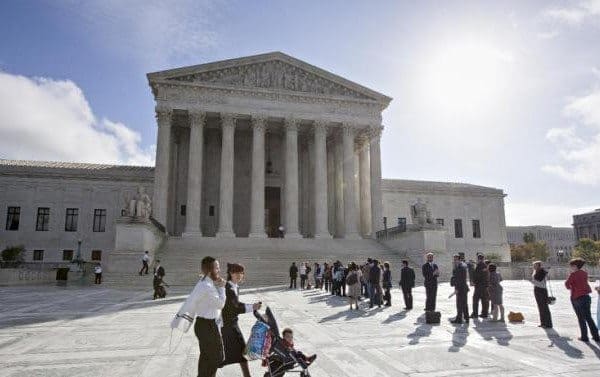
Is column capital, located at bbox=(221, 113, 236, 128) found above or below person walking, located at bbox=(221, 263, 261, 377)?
above

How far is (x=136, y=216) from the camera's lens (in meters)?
27.7

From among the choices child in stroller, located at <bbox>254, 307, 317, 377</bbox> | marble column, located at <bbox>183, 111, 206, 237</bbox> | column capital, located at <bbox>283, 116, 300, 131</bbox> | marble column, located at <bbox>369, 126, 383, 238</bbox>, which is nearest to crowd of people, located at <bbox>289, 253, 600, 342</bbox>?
child in stroller, located at <bbox>254, 307, 317, 377</bbox>

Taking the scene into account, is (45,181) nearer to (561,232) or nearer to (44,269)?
(44,269)

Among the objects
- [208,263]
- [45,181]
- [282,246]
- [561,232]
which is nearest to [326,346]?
[208,263]

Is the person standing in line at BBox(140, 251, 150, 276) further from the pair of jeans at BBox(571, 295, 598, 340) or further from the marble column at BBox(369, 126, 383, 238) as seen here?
the pair of jeans at BBox(571, 295, 598, 340)

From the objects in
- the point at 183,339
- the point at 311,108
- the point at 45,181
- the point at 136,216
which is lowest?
the point at 183,339

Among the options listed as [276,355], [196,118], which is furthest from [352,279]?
[196,118]

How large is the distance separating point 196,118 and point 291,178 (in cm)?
1000

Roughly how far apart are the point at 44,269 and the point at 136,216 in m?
8.85

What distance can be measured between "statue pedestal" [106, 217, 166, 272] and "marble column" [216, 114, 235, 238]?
8.69 meters

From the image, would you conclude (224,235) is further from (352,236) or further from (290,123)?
(290,123)

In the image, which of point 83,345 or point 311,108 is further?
point 311,108

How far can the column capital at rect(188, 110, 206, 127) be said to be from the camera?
1473 inches

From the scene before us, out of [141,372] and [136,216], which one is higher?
[136,216]
